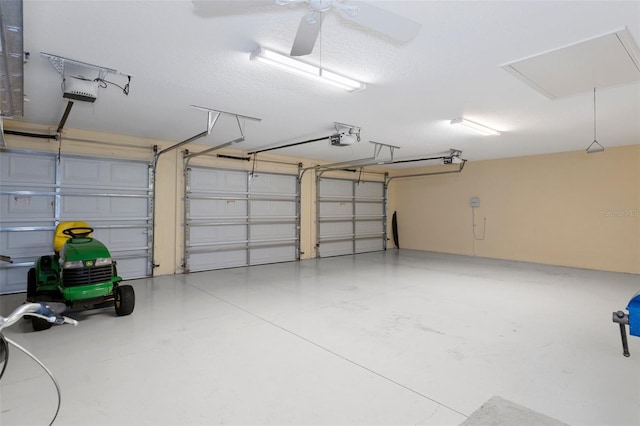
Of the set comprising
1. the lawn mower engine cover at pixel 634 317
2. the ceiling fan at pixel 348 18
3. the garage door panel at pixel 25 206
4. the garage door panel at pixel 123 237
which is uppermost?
the ceiling fan at pixel 348 18

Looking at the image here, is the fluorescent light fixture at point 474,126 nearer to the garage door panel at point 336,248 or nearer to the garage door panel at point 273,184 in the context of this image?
the garage door panel at point 273,184

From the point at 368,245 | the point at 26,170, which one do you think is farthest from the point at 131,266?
the point at 368,245

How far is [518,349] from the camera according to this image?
9.39 feet

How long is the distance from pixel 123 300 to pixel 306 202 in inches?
195

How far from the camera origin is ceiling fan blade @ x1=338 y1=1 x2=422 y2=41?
65.1 inches

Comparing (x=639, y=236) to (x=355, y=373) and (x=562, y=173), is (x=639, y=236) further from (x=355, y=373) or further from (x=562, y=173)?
(x=355, y=373)

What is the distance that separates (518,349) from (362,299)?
6.39 feet

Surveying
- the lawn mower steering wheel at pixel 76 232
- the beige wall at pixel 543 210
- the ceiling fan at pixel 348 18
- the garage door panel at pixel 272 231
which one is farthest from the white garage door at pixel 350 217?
the ceiling fan at pixel 348 18

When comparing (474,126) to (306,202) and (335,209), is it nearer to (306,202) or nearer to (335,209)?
(306,202)

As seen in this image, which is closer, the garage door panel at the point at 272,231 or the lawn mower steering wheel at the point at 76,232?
the lawn mower steering wheel at the point at 76,232

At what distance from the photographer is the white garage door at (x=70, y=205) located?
15.4ft

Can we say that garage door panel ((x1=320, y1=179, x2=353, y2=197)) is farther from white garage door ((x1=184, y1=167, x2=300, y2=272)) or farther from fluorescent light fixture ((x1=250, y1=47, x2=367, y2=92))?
fluorescent light fixture ((x1=250, y1=47, x2=367, y2=92))

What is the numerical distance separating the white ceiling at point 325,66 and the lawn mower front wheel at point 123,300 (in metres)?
2.14

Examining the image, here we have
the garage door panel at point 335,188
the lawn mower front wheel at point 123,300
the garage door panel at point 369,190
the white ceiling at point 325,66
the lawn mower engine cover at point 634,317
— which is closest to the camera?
the white ceiling at point 325,66
